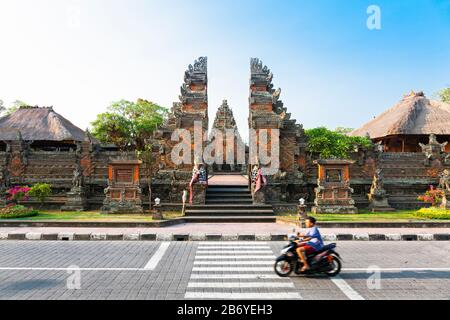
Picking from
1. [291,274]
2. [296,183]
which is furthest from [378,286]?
[296,183]

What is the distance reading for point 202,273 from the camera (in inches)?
312

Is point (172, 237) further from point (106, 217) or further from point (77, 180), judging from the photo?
point (77, 180)

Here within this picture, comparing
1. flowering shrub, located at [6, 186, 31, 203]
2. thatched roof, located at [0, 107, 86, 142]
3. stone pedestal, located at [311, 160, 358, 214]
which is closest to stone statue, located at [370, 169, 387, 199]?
stone pedestal, located at [311, 160, 358, 214]

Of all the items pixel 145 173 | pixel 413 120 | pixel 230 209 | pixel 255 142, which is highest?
pixel 413 120

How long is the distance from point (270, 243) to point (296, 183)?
7937mm

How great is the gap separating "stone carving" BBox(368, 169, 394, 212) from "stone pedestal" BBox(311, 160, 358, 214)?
6.96 ft

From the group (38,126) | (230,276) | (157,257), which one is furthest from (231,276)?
(38,126)

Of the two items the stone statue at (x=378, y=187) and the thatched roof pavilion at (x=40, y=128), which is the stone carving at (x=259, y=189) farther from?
the thatched roof pavilion at (x=40, y=128)

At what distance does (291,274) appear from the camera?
793 cm

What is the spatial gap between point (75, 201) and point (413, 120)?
29597 mm

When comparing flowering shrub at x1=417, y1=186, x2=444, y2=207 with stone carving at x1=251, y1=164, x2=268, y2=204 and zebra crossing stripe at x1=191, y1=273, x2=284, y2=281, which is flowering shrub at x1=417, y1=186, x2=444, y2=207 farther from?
zebra crossing stripe at x1=191, y1=273, x2=284, y2=281

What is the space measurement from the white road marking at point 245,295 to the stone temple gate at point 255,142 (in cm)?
1104

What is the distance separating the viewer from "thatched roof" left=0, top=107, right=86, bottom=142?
33969 millimetres
